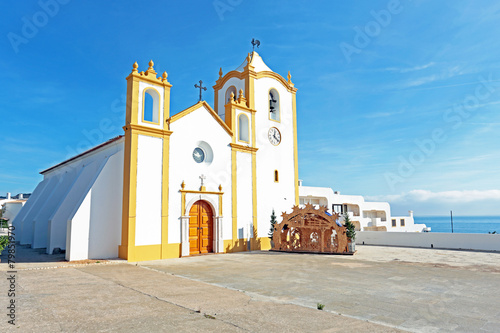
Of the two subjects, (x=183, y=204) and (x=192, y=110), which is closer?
(x=183, y=204)

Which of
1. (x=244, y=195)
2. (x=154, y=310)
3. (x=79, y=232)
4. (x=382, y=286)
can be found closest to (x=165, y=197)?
(x=79, y=232)

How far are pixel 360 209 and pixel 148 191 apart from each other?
3547 cm

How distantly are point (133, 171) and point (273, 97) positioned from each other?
1074 cm

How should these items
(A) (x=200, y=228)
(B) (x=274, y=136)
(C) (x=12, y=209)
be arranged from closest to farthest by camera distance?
(A) (x=200, y=228), (B) (x=274, y=136), (C) (x=12, y=209)

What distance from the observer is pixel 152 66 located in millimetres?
15461

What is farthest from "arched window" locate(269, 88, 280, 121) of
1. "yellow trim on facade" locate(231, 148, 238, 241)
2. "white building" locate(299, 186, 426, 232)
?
"white building" locate(299, 186, 426, 232)

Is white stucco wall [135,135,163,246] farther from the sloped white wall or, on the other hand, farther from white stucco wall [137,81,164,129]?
the sloped white wall

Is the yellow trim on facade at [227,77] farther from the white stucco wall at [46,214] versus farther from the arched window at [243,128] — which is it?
the white stucco wall at [46,214]

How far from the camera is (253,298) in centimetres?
707

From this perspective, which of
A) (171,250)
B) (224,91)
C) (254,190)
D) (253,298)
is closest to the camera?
(253,298)

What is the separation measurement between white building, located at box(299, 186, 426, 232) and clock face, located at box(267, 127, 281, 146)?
17.8 metres

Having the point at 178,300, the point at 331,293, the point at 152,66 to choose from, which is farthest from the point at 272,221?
the point at 178,300

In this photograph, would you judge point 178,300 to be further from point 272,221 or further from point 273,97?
point 273,97

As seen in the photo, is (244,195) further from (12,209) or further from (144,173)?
(12,209)
